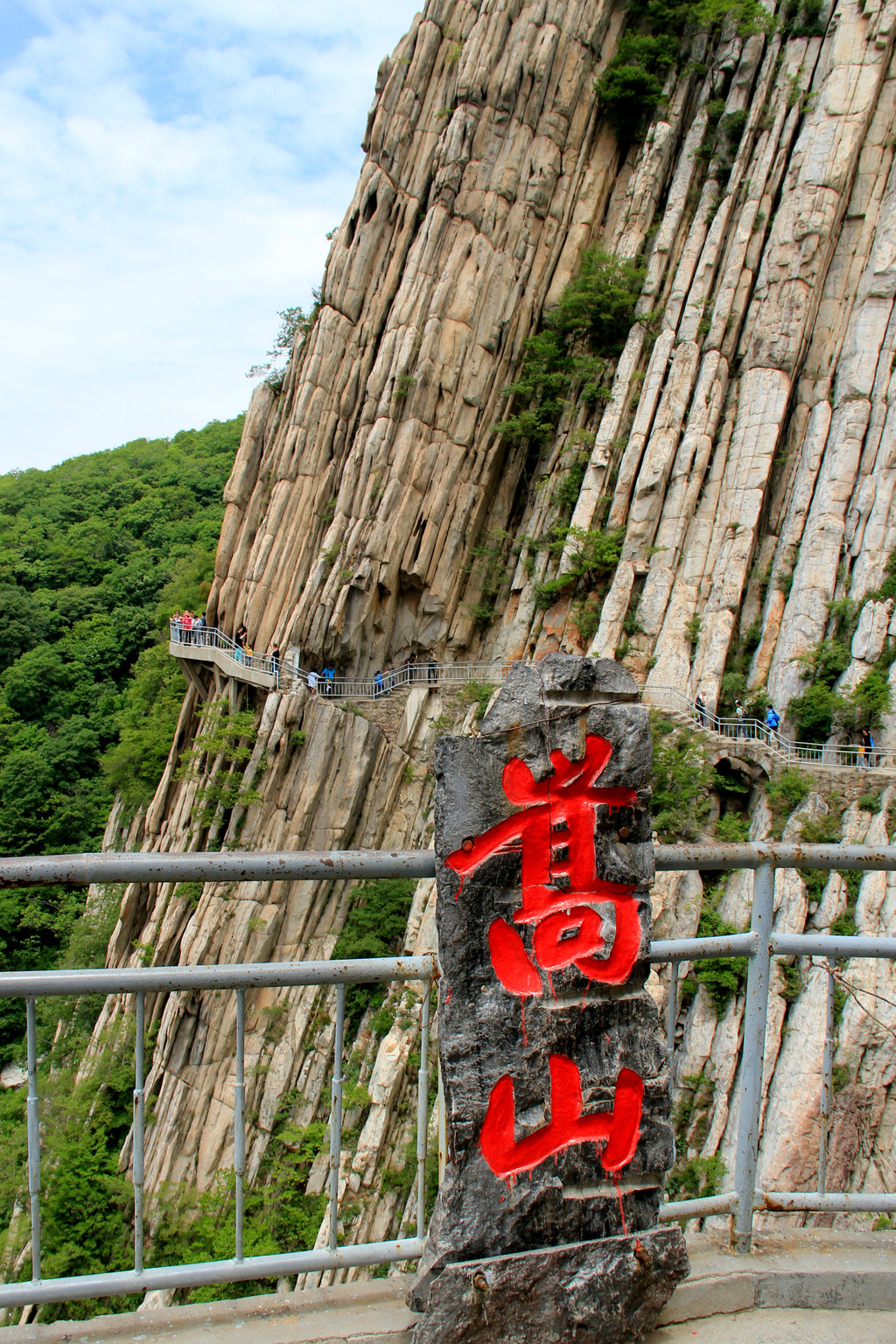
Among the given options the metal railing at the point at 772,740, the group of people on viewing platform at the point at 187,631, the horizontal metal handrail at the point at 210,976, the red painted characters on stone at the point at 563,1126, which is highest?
the metal railing at the point at 772,740

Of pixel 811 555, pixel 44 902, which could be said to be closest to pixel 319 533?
pixel 811 555

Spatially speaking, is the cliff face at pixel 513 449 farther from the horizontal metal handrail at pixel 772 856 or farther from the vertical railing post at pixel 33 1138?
the vertical railing post at pixel 33 1138

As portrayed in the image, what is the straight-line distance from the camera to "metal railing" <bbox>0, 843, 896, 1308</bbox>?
214 cm

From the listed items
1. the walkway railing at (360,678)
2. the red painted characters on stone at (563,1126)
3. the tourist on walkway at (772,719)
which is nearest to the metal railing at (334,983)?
the red painted characters on stone at (563,1126)

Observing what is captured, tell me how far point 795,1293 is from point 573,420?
20.4 meters

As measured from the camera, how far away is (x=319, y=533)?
68.1 ft

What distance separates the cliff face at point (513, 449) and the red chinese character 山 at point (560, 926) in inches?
423

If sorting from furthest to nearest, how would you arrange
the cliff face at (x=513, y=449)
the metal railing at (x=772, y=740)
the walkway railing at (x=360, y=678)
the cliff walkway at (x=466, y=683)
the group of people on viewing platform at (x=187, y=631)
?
the group of people on viewing platform at (x=187, y=631), the walkway railing at (x=360, y=678), the cliff face at (x=513, y=449), the cliff walkway at (x=466, y=683), the metal railing at (x=772, y=740)

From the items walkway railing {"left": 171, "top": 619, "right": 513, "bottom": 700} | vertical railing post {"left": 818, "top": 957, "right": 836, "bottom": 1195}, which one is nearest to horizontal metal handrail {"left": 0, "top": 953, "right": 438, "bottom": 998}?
vertical railing post {"left": 818, "top": 957, "right": 836, "bottom": 1195}

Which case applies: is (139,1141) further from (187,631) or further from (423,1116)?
(187,631)

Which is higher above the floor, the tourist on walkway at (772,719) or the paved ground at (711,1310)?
the tourist on walkway at (772,719)

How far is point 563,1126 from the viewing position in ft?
8.05

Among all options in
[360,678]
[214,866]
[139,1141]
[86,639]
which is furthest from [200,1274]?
[86,639]

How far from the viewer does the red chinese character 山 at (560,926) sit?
2.42 m
